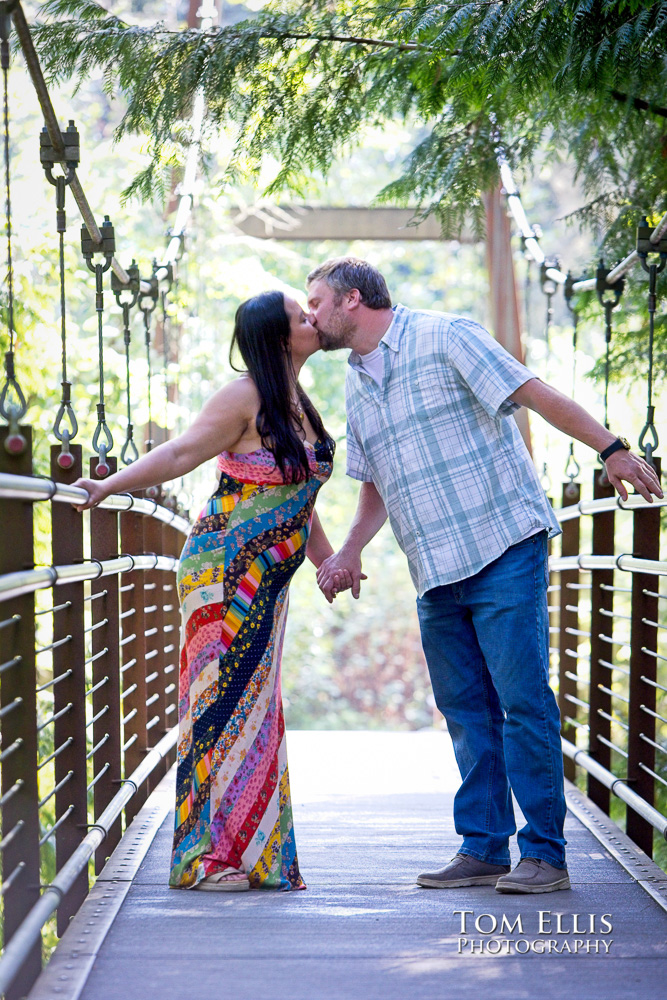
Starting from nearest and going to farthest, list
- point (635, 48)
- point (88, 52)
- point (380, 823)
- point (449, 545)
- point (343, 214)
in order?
point (635, 48), point (449, 545), point (88, 52), point (380, 823), point (343, 214)

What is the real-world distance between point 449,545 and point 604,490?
1.02 meters

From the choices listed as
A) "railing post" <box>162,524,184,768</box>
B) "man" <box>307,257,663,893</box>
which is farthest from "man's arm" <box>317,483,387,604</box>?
"railing post" <box>162,524,184,768</box>

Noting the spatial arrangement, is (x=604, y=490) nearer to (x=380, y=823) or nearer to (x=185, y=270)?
(x=380, y=823)

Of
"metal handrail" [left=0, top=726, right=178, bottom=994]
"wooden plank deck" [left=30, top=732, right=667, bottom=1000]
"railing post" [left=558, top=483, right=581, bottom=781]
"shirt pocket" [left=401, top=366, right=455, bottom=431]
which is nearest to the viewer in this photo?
"metal handrail" [left=0, top=726, right=178, bottom=994]

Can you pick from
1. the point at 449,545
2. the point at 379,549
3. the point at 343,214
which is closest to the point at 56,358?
the point at 343,214

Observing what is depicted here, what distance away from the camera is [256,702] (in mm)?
2488

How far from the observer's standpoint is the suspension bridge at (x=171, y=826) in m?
1.84

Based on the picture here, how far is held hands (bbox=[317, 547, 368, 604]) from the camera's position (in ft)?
9.02

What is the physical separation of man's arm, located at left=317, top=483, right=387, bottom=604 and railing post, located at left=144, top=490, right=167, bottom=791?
1.12 meters

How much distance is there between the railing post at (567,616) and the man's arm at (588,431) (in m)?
1.51

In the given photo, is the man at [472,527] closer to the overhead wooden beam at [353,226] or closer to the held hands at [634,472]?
the held hands at [634,472]

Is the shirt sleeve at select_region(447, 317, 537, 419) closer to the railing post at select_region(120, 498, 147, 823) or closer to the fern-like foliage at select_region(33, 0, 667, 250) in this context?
the fern-like foliage at select_region(33, 0, 667, 250)

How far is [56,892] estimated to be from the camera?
6.17ft

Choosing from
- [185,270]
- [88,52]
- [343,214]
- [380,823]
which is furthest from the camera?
[185,270]
